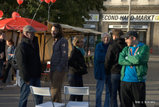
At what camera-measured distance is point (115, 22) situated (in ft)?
117

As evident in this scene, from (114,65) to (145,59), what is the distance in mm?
1075

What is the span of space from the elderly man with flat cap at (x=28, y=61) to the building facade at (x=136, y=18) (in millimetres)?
30972

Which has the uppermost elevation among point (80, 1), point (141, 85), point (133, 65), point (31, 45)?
point (80, 1)

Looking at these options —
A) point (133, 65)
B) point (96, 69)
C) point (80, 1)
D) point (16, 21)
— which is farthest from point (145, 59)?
point (80, 1)

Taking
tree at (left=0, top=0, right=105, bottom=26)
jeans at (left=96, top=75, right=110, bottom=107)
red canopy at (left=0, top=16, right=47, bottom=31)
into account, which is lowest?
jeans at (left=96, top=75, right=110, bottom=107)

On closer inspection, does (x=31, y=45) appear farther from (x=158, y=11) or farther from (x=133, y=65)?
(x=158, y=11)

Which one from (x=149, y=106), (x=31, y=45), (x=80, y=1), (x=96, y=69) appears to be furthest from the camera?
(x=80, y=1)

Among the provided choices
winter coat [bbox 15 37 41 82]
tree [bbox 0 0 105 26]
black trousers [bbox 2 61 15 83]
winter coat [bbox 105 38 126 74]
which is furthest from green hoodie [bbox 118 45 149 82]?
tree [bbox 0 0 105 26]

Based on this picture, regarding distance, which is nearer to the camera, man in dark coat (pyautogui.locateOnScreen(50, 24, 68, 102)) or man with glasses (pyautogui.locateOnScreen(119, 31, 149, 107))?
man with glasses (pyautogui.locateOnScreen(119, 31, 149, 107))

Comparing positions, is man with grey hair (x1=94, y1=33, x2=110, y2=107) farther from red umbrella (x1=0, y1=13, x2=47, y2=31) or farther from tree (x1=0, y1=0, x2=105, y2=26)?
tree (x1=0, y1=0, x2=105, y2=26)

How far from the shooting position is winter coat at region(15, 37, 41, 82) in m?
4.81

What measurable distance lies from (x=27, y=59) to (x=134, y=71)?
2.08 metres

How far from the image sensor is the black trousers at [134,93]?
14.1ft

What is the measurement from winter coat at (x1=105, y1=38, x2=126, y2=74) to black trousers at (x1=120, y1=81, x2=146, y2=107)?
32.7 inches
